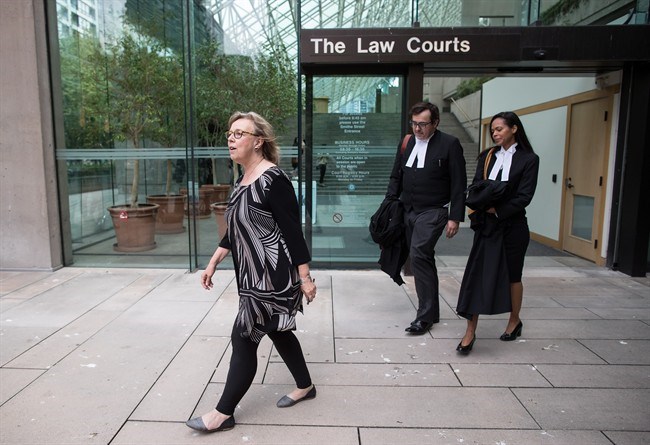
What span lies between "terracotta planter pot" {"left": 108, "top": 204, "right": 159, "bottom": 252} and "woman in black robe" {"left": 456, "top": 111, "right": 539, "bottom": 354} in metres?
4.86

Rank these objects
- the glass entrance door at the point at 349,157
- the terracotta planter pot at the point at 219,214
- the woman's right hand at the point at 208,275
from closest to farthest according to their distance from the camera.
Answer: the woman's right hand at the point at 208,275 → the glass entrance door at the point at 349,157 → the terracotta planter pot at the point at 219,214

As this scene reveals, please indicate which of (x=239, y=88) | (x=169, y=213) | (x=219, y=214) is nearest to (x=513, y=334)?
(x=219, y=214)

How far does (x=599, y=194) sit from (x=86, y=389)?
22.1 ft

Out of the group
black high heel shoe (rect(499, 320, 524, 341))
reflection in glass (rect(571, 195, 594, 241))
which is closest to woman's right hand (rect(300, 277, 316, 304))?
black high heel shoe (rect(499, 320, 524, 341))

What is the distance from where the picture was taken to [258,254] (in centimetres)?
271

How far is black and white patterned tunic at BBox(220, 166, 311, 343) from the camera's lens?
2.68 m

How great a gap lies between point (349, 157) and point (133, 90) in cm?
321

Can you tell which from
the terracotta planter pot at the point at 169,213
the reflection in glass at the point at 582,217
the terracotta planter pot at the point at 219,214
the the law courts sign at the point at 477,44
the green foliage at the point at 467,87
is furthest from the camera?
the green foliage at the point at 467,87

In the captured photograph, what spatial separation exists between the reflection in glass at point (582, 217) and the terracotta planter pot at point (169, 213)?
5.88m

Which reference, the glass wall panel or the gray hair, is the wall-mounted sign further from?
the gray hair

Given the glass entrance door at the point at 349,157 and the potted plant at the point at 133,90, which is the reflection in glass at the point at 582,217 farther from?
the potted plant at the point at 133,90

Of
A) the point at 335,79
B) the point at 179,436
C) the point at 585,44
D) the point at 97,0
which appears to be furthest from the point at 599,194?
the point at 97,0

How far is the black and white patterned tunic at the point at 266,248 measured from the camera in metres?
2.68

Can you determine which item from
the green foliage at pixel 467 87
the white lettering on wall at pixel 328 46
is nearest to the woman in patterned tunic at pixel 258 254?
the white lettering on wall at pixel 328 46
